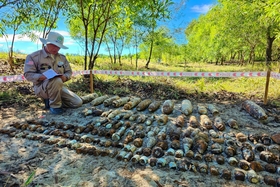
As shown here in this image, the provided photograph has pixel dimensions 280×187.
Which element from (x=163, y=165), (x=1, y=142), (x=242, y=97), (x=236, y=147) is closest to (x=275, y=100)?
(x=242, y=97)

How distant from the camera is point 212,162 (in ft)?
7.95

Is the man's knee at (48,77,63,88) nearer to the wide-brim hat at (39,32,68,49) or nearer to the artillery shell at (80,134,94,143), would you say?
the wide-brim hat at (39,32,68,49)

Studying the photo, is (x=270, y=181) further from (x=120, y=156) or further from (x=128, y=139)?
(x=128, y=139)

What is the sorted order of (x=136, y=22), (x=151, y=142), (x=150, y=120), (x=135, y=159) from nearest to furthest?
(x=135, y=159) < (x=151, y=142) < (x=150, y=120) < (x=136, y=22)

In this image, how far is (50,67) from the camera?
12.9 feet

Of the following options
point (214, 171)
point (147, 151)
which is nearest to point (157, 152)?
point (147, 151)

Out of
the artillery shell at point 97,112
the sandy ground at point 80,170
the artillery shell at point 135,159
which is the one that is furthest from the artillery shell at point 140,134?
the artillery shell at point 97,112

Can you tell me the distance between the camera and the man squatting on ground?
3699 millimetres

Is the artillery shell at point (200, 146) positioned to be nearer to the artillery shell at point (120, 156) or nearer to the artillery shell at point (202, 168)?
the artillery shell at point (202, 168)

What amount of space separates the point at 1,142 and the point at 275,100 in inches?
229

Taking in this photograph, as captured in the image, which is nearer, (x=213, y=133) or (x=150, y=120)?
(x=213, y=133)

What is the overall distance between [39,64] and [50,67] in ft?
0.64

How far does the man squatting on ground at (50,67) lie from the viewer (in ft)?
12.1

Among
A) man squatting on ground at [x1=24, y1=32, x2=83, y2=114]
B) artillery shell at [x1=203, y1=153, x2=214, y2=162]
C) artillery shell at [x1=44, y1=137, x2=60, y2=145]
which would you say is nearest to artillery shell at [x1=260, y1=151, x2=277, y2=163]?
artillery shell at [x1=203, y1=153, x2=214, y2=162]
